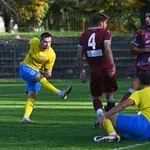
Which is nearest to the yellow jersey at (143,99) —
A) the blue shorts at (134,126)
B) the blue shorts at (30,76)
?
the blue shorts at (134,126)

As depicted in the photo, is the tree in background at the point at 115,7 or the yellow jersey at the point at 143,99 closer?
the yellow jersey at the point at 143,99

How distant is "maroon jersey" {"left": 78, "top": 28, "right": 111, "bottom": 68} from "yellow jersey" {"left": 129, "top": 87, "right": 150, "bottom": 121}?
228cm

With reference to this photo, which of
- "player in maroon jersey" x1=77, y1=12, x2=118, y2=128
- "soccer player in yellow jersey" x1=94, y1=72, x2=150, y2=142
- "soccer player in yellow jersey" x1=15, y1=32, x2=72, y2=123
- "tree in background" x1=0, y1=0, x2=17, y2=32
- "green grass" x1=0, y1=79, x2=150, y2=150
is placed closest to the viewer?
"green grass" x1=0, y1=79, x2=150, y2=150

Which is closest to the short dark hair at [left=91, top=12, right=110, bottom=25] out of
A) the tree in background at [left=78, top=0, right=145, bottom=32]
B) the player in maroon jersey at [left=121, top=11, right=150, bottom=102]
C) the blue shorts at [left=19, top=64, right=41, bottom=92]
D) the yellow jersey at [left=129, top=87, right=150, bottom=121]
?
the player in maroon jersey at [left=121, top=11, right=150, bottom=102]

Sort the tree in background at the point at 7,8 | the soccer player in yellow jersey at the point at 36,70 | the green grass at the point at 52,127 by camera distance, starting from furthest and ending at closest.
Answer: the tree in background at the point at 7,8 < the soccer player in yellow jersey at the point at 36,70 < the green grass at the point at 52,127

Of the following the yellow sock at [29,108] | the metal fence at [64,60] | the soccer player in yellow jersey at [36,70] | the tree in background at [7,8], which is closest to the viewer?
the soccer player in yellow jersey at [36,70]

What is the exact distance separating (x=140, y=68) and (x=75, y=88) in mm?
12418

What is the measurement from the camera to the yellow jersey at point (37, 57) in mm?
14680

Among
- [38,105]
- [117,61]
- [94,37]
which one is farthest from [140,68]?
[117,61]

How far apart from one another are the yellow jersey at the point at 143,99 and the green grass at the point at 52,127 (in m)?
0.52

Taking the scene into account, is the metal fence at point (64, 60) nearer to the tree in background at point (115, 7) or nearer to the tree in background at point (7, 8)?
the tree in background at point (115, 7)

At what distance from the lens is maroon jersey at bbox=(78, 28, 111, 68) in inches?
532

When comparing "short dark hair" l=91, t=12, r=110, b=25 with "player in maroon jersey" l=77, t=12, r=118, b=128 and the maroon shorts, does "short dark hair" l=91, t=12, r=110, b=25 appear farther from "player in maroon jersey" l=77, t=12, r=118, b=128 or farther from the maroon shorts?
the maroon shorts

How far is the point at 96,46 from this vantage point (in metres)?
13.6
